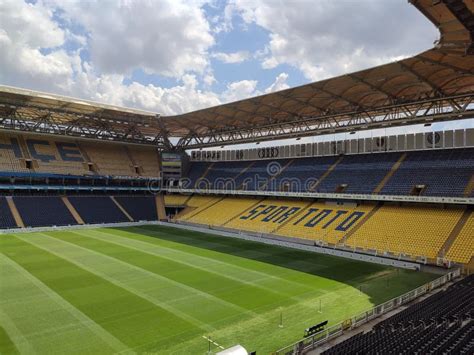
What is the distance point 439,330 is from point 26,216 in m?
42.5

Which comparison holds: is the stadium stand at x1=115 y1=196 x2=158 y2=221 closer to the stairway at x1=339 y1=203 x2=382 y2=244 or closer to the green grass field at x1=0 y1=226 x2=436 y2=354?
the green grass field at x1=0 y1=226 x2=436 y2=354

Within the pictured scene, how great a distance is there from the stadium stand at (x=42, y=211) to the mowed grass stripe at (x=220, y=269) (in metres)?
10.6

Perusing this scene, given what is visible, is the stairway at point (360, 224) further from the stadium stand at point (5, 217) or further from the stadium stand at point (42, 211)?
the stadium stand at point (5, 217)

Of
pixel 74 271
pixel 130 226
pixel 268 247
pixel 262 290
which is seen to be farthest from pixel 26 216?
pixel 262 290

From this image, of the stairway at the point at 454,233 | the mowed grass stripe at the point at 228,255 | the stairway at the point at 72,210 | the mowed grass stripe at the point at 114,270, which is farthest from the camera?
the stairway at the point at 72,210

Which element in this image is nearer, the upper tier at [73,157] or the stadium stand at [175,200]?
the upper tier at [73,157]

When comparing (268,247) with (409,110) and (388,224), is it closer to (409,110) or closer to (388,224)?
(388,224)

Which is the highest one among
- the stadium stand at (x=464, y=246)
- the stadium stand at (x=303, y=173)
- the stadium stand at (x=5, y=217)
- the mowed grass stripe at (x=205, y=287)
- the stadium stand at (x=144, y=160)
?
the stadium stand at (x=144, y=160)

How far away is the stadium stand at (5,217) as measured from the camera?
38.5 meters

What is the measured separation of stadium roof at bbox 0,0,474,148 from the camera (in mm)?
19906

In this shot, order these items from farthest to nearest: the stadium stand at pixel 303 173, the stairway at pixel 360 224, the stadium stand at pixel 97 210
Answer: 1. the stadium stand at pixel 97 210
2. the stadium stand at pixel 303 173
3. the stairway at pixel 360 224

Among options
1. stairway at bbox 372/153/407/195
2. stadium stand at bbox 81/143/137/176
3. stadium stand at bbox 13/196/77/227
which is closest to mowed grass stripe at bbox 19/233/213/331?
stadium stand at bbox 13/196/77/227

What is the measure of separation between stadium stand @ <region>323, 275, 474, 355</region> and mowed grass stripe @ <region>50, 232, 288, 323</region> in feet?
17.4

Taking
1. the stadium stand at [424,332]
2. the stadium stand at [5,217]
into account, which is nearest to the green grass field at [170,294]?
the stadium stand at [424,332]
